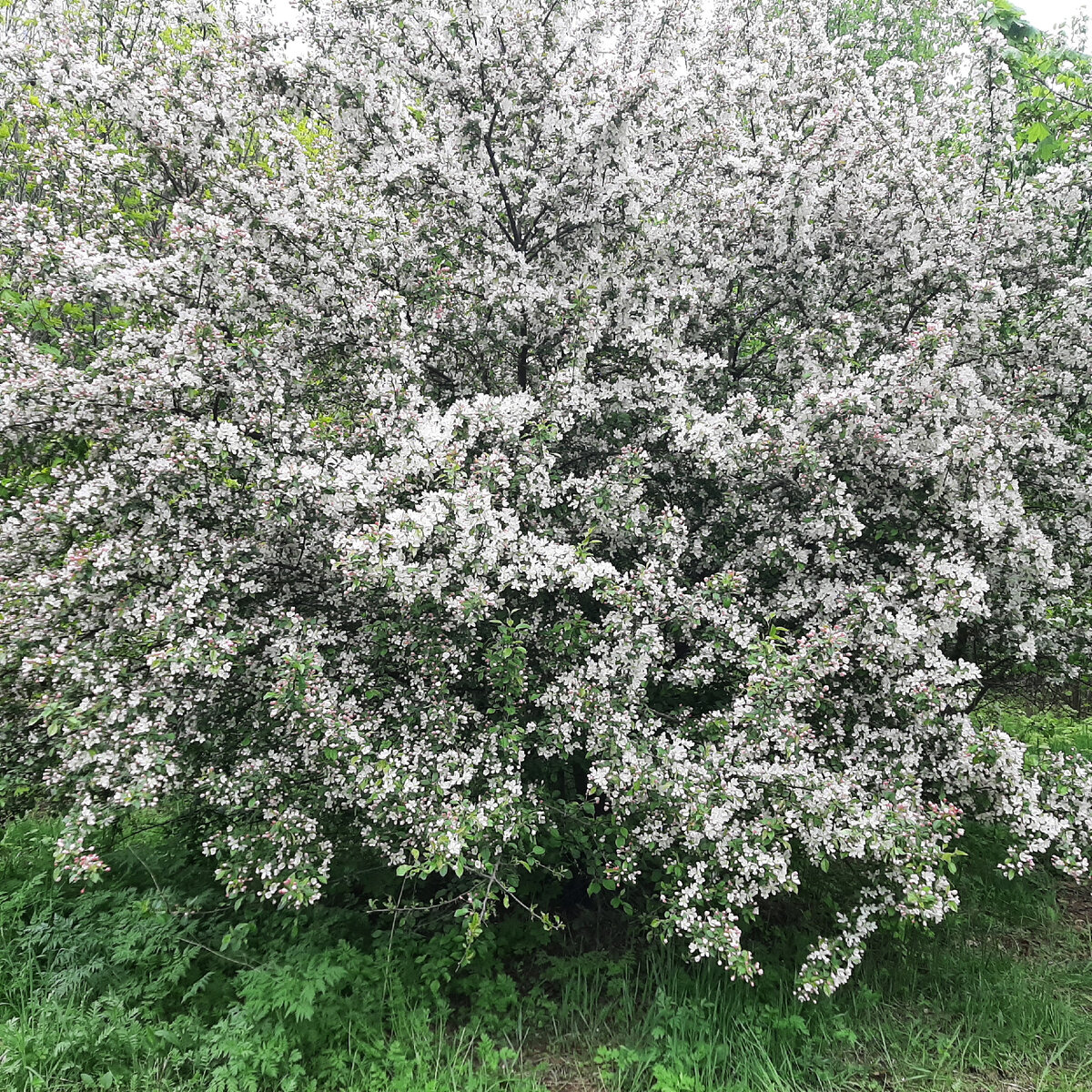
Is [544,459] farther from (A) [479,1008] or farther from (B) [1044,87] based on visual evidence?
(B) [1044,87]

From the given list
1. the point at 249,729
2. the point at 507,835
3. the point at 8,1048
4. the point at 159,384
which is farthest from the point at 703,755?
the point at 8,1048

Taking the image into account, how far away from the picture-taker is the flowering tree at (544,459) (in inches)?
135

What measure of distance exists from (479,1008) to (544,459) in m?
3.16

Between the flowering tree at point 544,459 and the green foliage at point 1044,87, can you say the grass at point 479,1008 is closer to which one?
the flowering tree at point 544,459

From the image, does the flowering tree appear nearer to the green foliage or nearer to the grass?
the green foliage

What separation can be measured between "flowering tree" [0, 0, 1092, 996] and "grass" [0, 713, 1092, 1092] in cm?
52

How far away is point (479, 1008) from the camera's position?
4051 millimetres

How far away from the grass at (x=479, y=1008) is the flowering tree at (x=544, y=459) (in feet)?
1.71

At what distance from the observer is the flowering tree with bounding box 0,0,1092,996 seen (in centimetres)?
344

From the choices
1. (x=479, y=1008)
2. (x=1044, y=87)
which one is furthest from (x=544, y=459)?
(x=1044, y=87)

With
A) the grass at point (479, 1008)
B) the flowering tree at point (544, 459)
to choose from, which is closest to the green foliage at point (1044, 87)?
the flowering tree at point (544, 459)

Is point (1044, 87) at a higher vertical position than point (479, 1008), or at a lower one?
higher

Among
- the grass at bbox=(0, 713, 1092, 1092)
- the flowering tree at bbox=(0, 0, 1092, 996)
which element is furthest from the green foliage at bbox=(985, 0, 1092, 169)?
the grass at bbox=(0, 713, 1092, 1092)

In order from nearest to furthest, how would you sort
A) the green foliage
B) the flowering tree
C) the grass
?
the green foliage
the flowering tree
the grass
